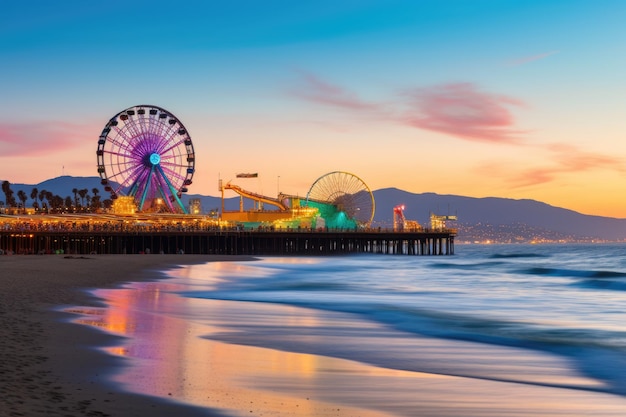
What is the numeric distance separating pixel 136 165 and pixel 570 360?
88.5 metres

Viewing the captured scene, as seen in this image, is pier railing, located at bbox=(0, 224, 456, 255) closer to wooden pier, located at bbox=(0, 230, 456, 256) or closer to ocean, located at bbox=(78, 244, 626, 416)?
wooden pier, located at bbox=(0, 230, 456, 256)

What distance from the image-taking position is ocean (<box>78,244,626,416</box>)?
968 centimetres

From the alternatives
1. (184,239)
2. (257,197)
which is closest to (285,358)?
(184,239)

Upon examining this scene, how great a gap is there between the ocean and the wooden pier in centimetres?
5387

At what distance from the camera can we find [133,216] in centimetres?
9775

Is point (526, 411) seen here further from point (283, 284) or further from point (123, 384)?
point (283, 284)

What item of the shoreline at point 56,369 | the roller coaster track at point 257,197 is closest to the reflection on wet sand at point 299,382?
the shoreline at point 56,369

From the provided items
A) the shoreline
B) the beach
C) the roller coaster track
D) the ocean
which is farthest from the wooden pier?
the shoreline

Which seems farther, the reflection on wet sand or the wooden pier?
the wooden pier

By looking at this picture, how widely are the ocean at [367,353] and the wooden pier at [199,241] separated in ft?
177

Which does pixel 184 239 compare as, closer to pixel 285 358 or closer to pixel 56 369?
pixel 285 358

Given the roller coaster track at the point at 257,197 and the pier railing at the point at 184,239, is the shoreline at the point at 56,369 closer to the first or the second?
the pier railing at the point at 184,239

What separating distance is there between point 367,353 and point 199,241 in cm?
7471

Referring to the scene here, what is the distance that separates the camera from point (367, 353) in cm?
1414
